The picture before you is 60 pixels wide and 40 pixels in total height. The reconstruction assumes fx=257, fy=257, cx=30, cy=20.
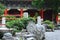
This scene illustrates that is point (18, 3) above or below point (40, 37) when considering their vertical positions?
above

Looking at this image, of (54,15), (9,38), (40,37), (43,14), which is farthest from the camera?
(43,14)

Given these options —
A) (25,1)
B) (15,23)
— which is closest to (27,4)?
(25,1)

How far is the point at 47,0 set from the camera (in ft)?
99.4

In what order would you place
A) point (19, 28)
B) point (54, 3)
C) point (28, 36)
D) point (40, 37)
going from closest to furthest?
point (28, 36), point (40, 37), point (19, 28), point (54, 3)

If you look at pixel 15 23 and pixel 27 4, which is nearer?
pixel 15 23

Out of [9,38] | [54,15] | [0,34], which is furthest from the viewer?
[54,15]

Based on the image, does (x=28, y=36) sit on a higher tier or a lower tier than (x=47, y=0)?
lower

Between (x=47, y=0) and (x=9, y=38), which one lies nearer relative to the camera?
(x=9, y=38)

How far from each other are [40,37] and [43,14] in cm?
2200

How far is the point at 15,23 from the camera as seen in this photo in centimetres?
1755

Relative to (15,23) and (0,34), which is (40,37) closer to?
(0,34)

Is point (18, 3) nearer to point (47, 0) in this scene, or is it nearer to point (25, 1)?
point (25, 1)

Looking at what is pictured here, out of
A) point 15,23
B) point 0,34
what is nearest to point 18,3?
point 15,23

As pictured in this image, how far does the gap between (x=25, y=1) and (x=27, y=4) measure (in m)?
0.56
